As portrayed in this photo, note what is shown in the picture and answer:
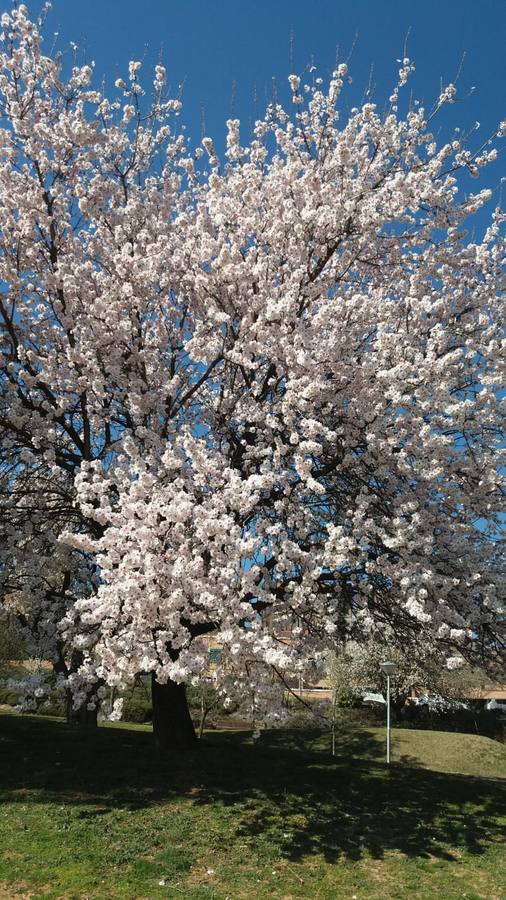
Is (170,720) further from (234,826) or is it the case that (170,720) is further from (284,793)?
(234,826)

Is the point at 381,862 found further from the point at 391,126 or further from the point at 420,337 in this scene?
the point at 391,126

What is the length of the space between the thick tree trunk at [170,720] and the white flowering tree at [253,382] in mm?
44

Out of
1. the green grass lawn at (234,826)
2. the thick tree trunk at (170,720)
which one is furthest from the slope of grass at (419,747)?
the thick tree trunk at (170,720)

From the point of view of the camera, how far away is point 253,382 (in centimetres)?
1180

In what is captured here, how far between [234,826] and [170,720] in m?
4.23

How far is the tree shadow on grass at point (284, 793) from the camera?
9.23m

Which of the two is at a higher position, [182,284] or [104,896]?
[182,284]

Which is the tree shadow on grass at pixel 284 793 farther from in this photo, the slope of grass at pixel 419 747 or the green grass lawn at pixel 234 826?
the slope of grass at pixel 419 747

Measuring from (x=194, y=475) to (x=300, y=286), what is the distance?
164 inches

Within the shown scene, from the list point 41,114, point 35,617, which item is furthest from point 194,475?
point 41,114

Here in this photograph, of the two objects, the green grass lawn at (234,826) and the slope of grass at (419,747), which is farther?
the slope of grass at (419,747)

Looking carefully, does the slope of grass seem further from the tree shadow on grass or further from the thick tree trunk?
the thick tree trunk

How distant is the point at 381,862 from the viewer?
337 inches

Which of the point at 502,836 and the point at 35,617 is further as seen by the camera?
the point at 35,617
